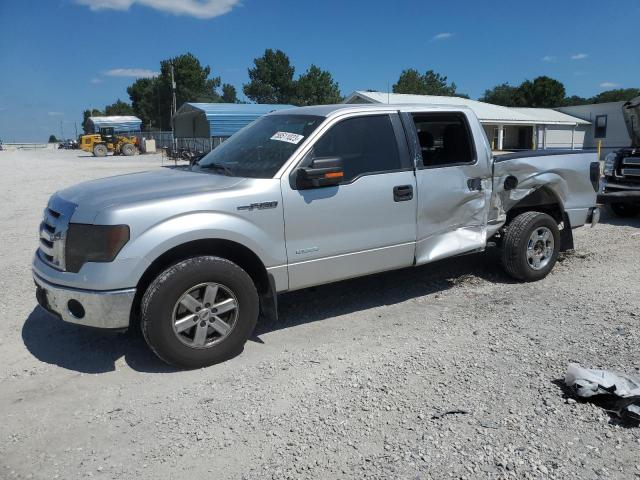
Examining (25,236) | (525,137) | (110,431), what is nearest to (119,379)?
(110,431)

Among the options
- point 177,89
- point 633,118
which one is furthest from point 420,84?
point 633,118

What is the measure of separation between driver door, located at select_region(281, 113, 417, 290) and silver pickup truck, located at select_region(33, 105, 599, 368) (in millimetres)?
11

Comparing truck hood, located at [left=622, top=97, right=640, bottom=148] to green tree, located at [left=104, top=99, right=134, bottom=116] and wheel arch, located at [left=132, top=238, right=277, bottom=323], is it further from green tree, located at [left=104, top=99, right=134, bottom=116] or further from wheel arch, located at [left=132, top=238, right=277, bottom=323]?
green tree, located at [left=104, top=99, right=134, bottom=116]

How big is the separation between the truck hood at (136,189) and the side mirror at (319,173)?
0.48 m

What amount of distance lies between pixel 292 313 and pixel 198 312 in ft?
4.72

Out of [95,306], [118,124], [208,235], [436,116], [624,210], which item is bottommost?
[624,210]

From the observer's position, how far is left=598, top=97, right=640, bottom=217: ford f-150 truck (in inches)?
376

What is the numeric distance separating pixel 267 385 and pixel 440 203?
241 cm

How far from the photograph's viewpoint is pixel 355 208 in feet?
14.9

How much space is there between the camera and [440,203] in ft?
16.6

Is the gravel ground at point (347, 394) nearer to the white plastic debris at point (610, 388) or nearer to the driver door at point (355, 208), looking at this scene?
the white plastic debris at point (610, 388)

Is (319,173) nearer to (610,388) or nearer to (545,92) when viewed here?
(610,388)

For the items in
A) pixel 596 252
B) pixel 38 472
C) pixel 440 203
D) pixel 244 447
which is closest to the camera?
pixel 38 472

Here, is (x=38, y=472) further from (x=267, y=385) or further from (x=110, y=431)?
(x=267, y=385)
